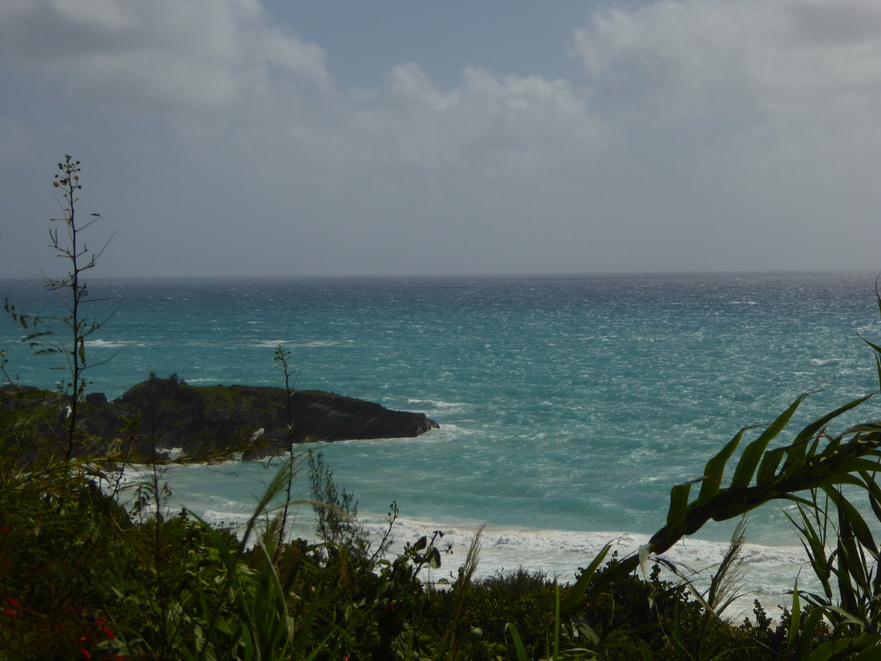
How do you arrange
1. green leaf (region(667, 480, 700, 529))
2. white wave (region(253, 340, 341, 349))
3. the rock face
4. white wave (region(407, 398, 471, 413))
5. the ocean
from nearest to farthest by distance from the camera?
green leaf (region(667, 480, 700, 529)) → the ocean → the rock face → white wave (region(407, 398, 471, 413)) → white wave (region(253, 340, 341, 349))

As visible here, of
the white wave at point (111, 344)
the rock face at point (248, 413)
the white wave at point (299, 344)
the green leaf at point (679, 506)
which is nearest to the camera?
the green leaf at point (679, 506)

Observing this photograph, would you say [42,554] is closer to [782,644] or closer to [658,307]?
[782,644]

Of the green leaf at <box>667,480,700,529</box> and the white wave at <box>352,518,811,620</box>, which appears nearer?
the green leaf at <box>667,480,700,529</box>

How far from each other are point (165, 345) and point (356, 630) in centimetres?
6022

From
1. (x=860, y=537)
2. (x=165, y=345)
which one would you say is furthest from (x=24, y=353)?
(x=860, y=537)

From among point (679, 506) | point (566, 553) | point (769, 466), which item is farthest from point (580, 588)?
point (566, 553)

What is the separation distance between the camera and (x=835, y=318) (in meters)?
80.1

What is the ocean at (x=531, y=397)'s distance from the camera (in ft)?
53.1

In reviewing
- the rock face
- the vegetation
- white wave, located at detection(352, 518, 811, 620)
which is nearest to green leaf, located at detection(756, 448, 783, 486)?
the vegetation

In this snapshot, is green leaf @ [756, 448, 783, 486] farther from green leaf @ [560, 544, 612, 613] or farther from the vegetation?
green leaf @ [560, 544, 612, 613]

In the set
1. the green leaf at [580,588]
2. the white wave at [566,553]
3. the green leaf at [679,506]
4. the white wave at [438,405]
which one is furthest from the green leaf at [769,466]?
the white wave at [438,405]

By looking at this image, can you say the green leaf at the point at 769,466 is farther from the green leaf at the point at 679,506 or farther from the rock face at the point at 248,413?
the rock face at the point at 248,413

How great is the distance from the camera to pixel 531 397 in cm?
3525

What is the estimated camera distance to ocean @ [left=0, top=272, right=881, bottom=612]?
16.2 meters
